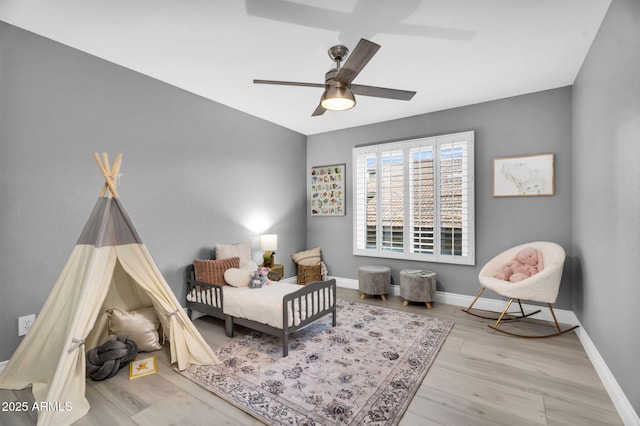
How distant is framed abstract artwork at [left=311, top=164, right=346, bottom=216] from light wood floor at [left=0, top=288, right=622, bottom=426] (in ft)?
9.60

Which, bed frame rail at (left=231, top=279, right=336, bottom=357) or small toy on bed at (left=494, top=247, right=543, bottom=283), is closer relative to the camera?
bed frame rail at (left=231, top=279, right=336, bottom=357)

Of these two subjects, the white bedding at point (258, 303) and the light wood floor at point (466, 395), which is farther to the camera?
the white bedding at point (258, 303)

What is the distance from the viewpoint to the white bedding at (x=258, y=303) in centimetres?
279

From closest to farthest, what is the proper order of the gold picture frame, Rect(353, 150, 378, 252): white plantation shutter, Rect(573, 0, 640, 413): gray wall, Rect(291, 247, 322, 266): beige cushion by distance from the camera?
Rect(573, 0, 640, 413): gray wall, the gold picture frame, Rect(353, 150, 378, 252): white plantation shutter, Rect(291, 247, 322, 266): beige cushion

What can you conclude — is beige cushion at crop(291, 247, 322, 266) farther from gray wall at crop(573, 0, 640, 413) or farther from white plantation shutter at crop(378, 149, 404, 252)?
gray wall at crop(573, 0, 640, 413)

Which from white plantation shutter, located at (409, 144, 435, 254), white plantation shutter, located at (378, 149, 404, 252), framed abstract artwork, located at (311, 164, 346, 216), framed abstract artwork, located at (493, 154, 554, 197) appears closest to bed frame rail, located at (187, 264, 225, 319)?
framed abstract artwork, located at (311, 164, 346, 216)

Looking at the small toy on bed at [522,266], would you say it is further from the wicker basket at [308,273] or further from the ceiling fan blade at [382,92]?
the wicker basket at [308,273]

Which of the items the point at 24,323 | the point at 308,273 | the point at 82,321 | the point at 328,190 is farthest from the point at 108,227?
the point at 328,190

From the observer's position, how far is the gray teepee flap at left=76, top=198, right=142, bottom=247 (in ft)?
7.42

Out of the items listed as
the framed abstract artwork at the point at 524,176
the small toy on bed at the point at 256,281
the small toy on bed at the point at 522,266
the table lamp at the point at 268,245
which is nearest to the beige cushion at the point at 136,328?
the small toy on bed at the point at 256,281

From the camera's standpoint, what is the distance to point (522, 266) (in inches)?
133

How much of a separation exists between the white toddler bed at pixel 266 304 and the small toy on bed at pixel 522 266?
2.04 meters

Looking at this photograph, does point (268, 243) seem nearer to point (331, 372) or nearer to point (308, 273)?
point (308, 273)

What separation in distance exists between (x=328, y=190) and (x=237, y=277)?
8.19 ft
